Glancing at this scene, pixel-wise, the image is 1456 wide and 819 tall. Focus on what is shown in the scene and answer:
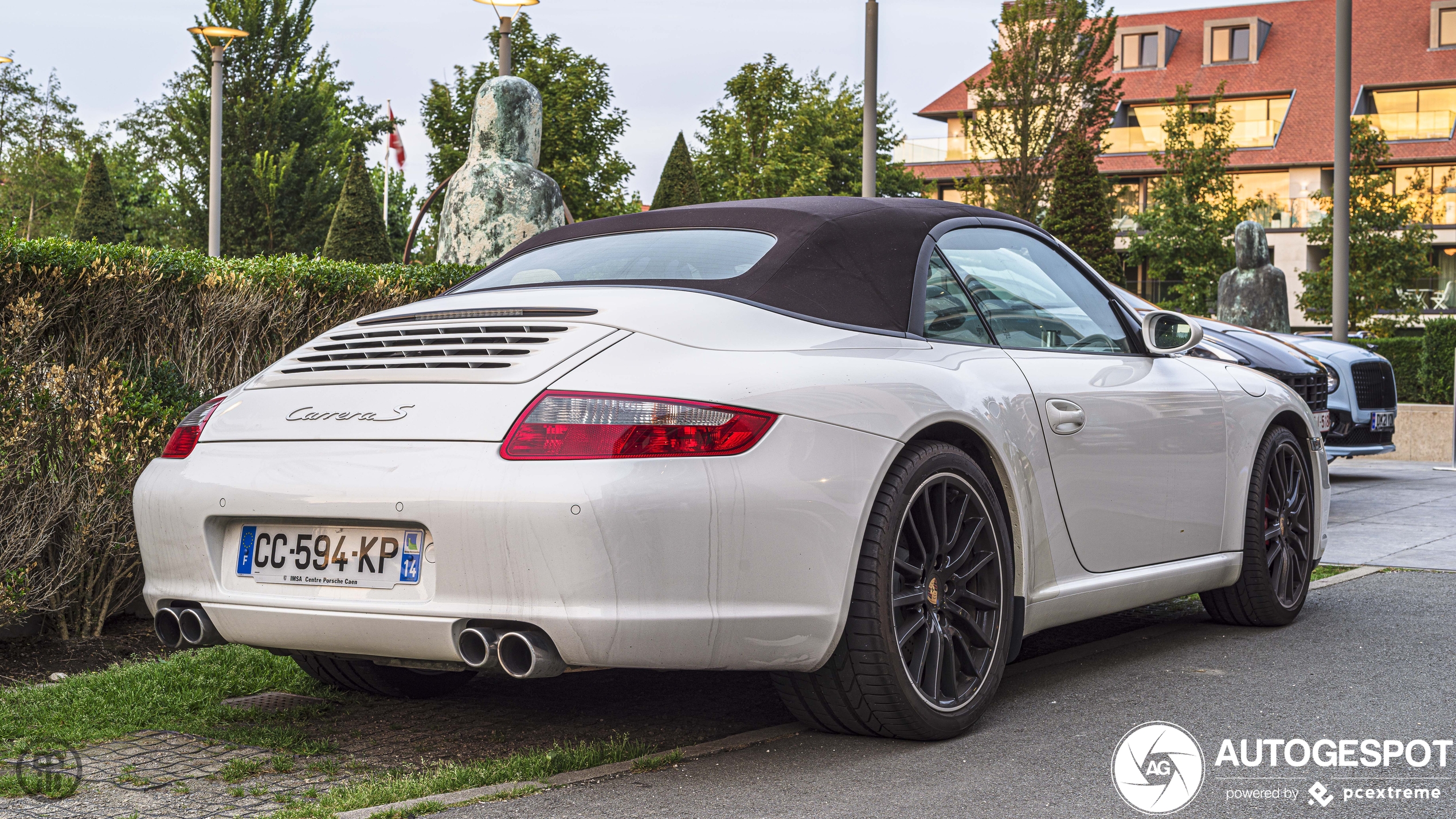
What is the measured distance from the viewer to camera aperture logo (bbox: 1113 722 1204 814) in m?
3.45

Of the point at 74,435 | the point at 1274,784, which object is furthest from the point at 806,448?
the point at 74,435

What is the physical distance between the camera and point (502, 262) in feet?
16.0

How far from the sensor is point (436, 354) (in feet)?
12.2

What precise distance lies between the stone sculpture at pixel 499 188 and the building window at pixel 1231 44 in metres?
54.4

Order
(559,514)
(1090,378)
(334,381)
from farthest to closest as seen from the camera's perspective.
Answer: (1090,378), (334,381), (559,514)

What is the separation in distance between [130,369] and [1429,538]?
24.0 ft

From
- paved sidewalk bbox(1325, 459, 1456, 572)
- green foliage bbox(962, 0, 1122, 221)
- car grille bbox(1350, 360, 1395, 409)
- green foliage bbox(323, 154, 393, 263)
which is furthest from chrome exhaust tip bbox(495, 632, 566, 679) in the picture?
green foliage bbox(323, 154, 393, 263)

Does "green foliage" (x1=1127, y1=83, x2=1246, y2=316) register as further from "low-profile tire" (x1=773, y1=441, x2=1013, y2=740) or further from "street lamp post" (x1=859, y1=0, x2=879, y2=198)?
"low-profile tire" (x1=773, y1=441, x2=1013, y2=740)

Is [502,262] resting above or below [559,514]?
above

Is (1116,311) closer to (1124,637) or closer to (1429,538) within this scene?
(1124,637)

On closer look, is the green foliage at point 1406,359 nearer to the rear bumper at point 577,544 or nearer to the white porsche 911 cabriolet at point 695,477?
the white porsche 911 cabriolet at point 695,477

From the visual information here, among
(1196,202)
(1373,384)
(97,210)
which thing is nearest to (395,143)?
(97,210)

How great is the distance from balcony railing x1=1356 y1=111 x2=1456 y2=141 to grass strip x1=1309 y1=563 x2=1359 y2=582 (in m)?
49.6

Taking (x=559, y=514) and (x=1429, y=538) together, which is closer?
(x=559, y=514)
